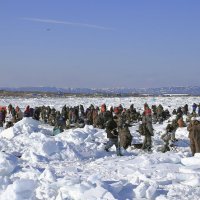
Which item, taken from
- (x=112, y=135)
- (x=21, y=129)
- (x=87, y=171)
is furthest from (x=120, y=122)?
(x=87, y=171)

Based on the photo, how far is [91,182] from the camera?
11.0 m

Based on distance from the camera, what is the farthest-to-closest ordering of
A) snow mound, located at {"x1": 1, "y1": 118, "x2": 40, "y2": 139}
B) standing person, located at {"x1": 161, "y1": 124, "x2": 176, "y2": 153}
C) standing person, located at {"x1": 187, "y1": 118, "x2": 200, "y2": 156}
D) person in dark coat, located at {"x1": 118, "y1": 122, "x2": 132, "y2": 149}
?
snow mound, located at {"x1": 1, "y1": 118, "x2": 40, "y2": 139} → person in dark coat, located at {"x1": 118, "y1": 122, "x2": 132, "y2": 149} → standing person, located at {"x1": 161, "y1": 124, "x2": 176, "y2": 153} → standing person, located at {"x1": 187, "y1": 118, "x2": 200, "y2": 156}

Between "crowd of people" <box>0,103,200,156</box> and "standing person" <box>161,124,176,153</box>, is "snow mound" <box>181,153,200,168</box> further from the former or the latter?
"standing person" <box>161,124,176,153</box>

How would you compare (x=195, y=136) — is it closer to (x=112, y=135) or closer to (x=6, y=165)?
(x=112, y=135)

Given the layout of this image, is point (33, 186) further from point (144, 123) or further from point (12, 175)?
point (144, 123)

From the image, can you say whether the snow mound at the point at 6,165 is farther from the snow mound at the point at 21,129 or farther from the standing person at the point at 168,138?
the snow mound at the point at 21,129

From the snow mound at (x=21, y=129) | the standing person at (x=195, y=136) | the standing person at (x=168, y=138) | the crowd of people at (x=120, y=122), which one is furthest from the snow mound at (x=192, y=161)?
the snow mound at (x=21, y=129)

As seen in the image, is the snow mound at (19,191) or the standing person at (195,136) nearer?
the snow mound at (19,191)

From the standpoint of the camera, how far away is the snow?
34.4 ft

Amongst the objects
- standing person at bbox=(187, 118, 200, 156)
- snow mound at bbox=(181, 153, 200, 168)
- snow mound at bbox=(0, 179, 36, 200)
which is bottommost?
snow mound at bbox=(0, 179, 36, 200)

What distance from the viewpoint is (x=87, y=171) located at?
13766 millimetres

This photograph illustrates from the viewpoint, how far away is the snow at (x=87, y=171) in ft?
34.4

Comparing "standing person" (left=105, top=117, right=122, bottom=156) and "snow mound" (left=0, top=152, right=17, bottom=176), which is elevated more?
"standing person" (left=105, top=117, right=122, bottom=156)

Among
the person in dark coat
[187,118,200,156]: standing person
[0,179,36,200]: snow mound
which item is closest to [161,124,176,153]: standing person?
the person in dark coat
